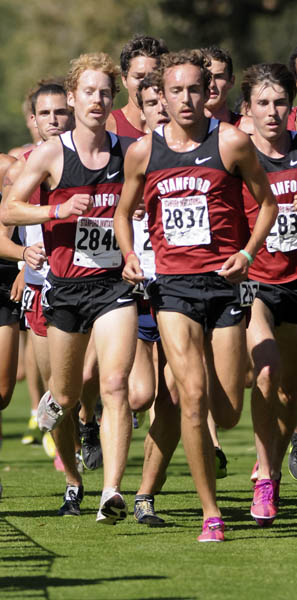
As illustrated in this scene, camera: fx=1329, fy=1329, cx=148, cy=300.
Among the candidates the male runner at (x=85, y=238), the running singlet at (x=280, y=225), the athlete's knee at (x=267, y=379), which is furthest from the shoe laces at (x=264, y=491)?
the running singlet at (x=280, y=225)

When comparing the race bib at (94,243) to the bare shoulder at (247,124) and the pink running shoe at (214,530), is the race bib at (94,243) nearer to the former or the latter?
the bare shoulder at (247,124)

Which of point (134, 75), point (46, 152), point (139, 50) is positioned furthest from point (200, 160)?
point (139, 50)

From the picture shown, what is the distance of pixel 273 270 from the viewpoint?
7965mm

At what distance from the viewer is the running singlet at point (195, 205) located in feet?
22.7

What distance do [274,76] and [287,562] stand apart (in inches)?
123

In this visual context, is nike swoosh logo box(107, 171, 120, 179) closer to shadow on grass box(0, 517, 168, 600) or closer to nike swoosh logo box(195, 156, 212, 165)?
nike swoosh logo box(195, 156, 212, 165)

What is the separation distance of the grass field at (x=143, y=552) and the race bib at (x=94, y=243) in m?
1.50

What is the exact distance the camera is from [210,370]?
281 inches

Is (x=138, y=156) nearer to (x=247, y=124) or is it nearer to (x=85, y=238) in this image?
(x=85, y=238)

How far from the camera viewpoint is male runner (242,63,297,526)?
7668 mm

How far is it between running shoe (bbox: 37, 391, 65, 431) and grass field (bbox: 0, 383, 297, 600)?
0.57 metres

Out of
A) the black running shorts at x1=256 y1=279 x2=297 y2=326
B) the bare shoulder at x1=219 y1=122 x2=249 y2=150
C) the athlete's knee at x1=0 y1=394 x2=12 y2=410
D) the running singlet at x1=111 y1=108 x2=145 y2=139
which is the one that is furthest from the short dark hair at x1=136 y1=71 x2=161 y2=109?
the athlete's knee at x1=0 y1=394 x2=12 y2=410

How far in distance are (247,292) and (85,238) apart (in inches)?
37.8

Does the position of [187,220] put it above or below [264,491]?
above
